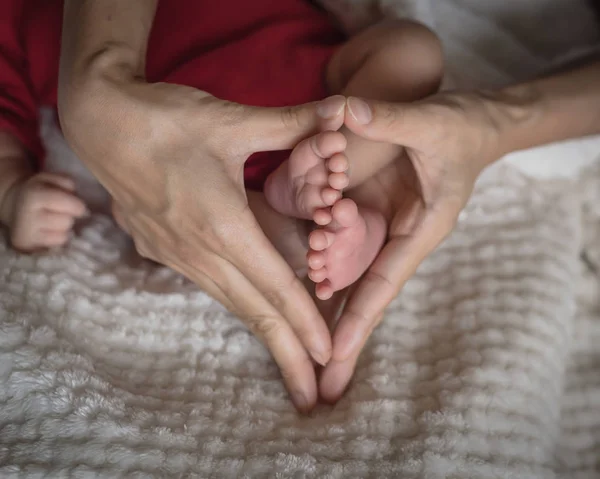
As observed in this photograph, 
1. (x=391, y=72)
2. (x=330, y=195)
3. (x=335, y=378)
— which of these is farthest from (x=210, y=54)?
(x=335, y=378)

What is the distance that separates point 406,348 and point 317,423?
0.15 meters

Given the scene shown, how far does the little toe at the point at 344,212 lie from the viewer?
0.52 meters

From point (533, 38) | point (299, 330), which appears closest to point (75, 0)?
point (299, 330)

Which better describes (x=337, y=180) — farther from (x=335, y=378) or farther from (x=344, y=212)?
(x=335, y=378)

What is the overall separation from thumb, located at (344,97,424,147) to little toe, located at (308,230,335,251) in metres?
0.11

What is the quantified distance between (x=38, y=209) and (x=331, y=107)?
1.38ft

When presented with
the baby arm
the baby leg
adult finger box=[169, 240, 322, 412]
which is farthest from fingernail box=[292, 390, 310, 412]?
the baby arm

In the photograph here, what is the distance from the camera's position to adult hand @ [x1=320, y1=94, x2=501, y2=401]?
23.8 inches

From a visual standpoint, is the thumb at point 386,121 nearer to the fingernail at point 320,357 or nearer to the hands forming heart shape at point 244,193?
the hands forming heart shape at point 244,193

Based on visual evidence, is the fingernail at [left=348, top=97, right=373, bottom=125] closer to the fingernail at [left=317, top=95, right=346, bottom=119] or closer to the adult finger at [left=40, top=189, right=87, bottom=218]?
the fingernail at [left=317, top=95, right=346, bottom=119]

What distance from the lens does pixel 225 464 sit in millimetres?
546

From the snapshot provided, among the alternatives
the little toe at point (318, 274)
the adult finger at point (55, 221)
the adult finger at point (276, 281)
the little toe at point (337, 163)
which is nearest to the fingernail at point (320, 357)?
the adult finger at point (276, 281)

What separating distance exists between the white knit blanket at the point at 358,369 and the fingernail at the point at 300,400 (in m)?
0.01

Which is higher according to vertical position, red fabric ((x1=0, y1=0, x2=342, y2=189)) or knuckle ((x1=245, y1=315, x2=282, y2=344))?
red fabric ((x1=0, y1=0, x2=342, y2=189))
